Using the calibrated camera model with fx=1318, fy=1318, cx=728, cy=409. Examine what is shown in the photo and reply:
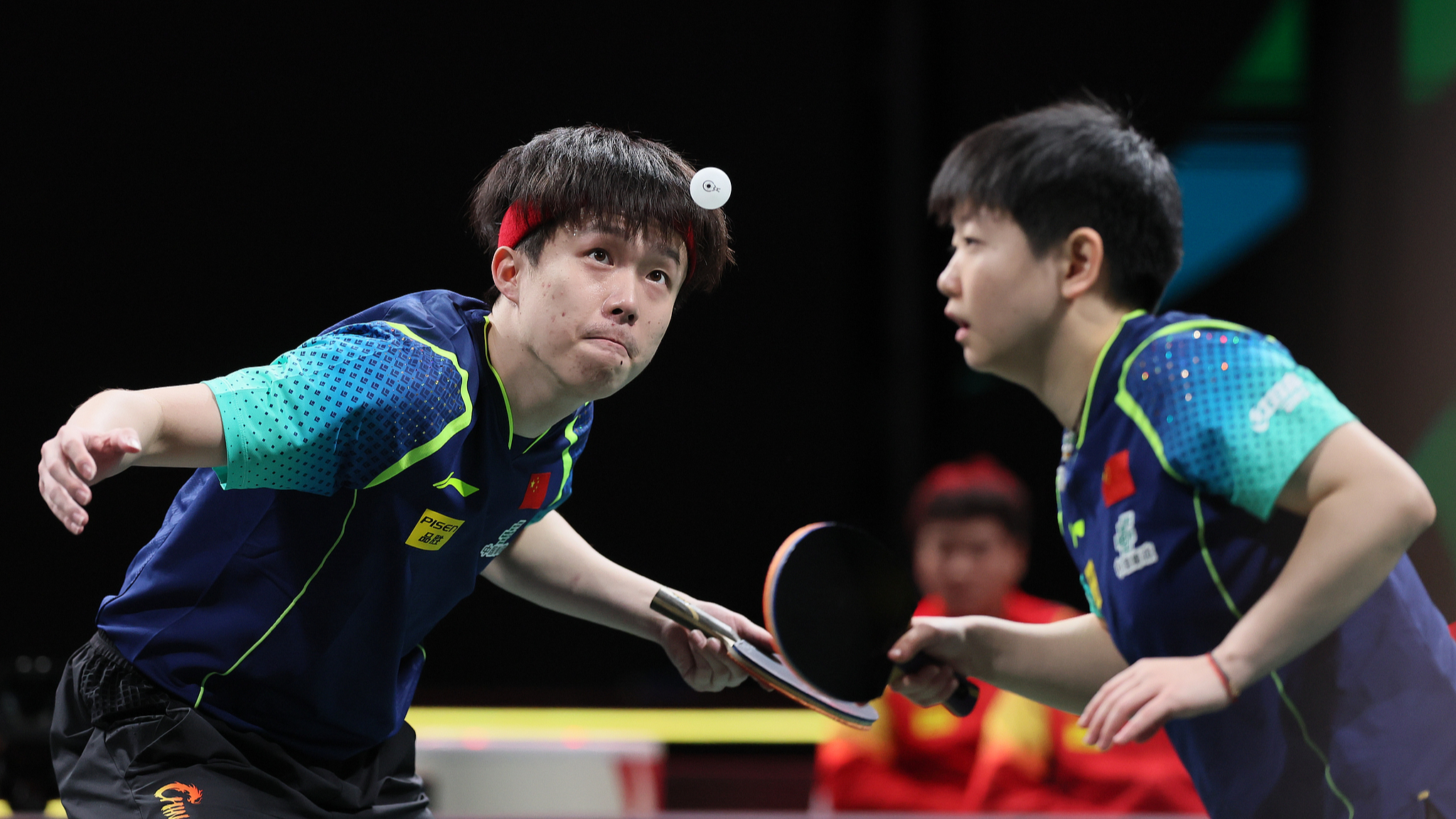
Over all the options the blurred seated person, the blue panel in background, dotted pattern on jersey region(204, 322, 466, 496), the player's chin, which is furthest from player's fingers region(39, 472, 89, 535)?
the blue panel in background

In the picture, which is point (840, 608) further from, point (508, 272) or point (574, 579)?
point (508, 272)

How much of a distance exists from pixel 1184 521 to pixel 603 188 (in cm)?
79

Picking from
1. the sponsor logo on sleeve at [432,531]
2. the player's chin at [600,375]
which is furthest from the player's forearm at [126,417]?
the player's chin at [600,375]

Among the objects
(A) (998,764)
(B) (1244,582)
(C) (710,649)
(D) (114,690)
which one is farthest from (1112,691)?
(A) (998,764)

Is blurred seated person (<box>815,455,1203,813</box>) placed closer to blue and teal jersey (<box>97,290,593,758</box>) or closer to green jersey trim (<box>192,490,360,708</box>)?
blue and teal jersey (<box>97,290,593,758</box>)

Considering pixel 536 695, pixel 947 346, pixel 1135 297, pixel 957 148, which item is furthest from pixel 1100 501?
pixel 947 346

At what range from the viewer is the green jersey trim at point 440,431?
1473 mm

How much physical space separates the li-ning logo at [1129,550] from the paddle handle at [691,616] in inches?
19.8

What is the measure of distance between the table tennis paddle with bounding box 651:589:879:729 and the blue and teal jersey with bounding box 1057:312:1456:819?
14.5 inches

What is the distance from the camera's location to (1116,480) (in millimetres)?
1501

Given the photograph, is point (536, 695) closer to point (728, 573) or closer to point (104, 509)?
point (728, 573)

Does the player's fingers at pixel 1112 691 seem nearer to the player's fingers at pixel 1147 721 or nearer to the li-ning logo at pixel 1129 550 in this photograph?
the player's fingers at pixel 1147 721

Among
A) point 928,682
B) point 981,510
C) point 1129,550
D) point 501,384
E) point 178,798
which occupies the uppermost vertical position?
point 501,384

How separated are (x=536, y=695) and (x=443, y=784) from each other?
51cm
